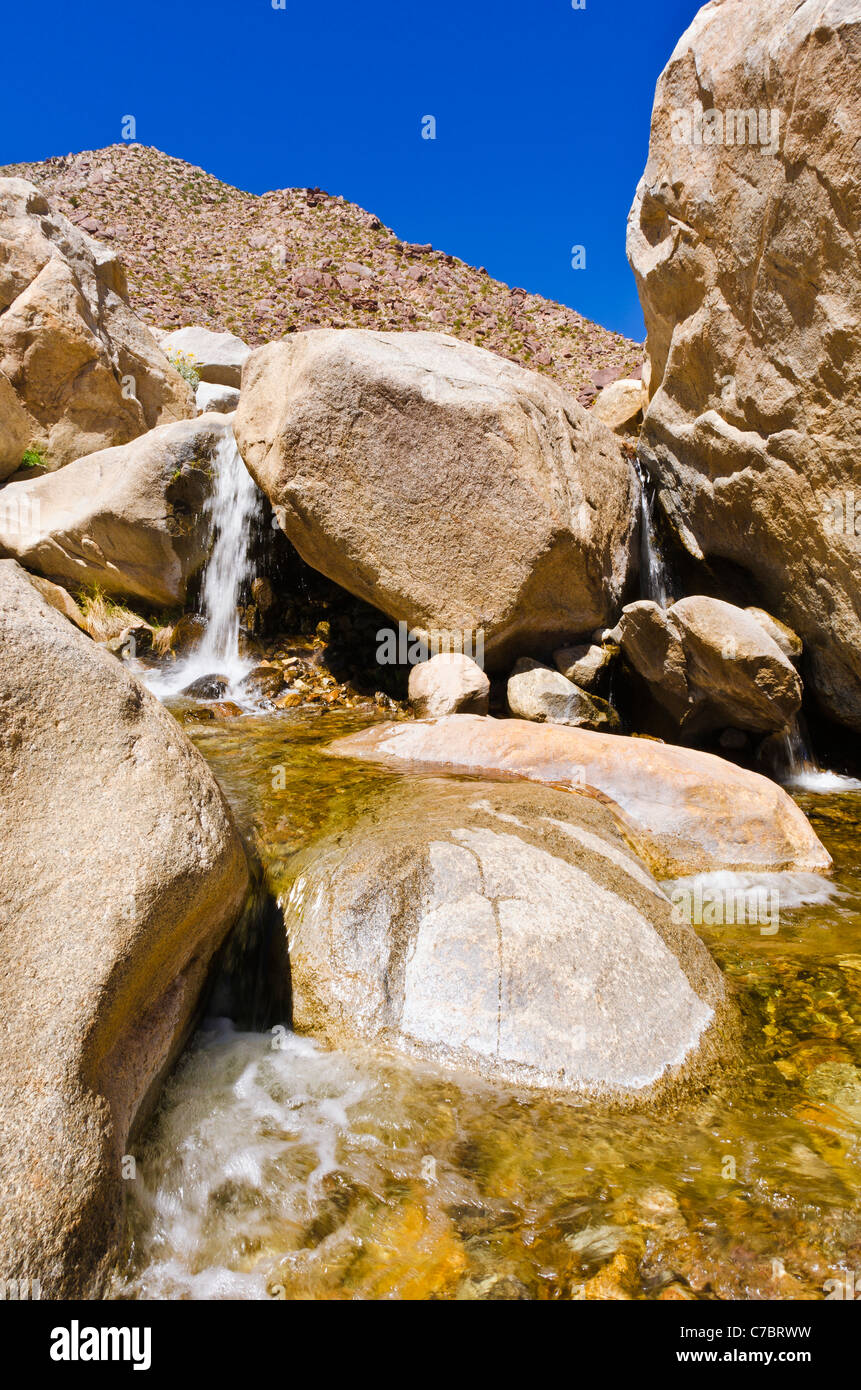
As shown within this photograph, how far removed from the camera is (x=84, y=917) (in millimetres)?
2510

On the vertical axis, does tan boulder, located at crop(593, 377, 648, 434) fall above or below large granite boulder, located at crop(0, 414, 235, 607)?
above

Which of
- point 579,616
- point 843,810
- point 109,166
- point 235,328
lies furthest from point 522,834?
point 109,166

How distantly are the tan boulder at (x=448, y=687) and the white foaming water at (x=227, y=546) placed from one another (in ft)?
10.1

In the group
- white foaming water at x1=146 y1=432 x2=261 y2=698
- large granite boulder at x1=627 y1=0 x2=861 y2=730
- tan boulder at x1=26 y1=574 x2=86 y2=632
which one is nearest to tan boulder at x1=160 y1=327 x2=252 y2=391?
white foaming water at x1=146 y1=432 x2=261 y2=698

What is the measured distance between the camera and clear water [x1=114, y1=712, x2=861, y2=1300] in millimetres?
2305

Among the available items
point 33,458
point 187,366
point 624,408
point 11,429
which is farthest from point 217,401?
point 624,408

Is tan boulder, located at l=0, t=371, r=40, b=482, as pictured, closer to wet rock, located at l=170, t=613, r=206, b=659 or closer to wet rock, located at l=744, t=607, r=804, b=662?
wet rock, located at l=170, t=613, r=206, b=659

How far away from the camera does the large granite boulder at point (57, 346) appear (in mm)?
11641

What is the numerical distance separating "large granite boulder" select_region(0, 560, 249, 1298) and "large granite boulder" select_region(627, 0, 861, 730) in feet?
19.6

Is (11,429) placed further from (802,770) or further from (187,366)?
(802,770)

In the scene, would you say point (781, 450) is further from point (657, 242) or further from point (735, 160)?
point (657, 242)

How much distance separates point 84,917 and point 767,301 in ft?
23.5

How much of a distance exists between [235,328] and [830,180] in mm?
36209

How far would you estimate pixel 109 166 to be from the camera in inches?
2387
